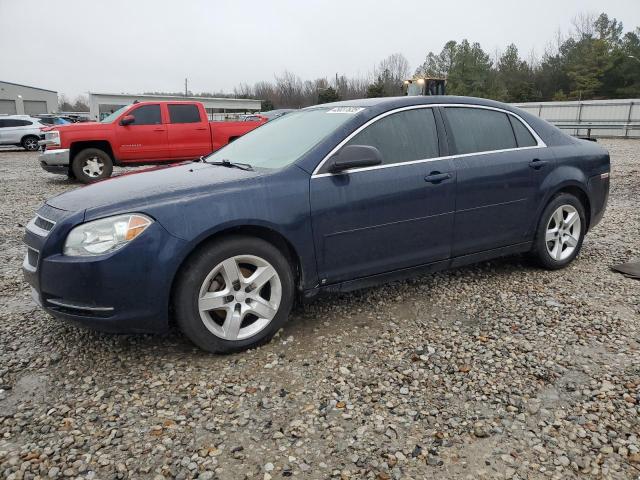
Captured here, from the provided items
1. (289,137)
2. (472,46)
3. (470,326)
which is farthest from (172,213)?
(472,46)

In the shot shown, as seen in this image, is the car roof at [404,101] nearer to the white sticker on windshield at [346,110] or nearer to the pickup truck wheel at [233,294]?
the white sticker on windshield at [346,110]

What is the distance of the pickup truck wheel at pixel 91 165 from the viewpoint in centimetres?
1079

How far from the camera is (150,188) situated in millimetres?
3131

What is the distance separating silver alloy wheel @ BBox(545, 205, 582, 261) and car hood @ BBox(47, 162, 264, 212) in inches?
113

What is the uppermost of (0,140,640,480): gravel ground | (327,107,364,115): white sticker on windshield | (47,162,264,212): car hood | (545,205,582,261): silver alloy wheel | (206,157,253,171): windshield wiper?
(327,107,364,115): white sticker on windshield

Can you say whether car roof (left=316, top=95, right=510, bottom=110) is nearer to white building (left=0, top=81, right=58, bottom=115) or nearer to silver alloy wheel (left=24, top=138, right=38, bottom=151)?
silver alloy wheel (left=24, top=138, right=38, bottom=151)

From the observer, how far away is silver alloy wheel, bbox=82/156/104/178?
10.9 metres

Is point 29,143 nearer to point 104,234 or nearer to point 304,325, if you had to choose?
point 104,234

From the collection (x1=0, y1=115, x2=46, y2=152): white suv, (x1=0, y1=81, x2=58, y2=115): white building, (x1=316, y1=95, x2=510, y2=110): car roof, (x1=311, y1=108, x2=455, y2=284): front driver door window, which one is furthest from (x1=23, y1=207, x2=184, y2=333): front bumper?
(x1=0, y1=81, x2=58, y2=115): white building

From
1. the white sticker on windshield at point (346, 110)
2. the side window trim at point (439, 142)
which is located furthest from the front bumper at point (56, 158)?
the side window trim at point (439, 142)

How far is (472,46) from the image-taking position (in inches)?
2345

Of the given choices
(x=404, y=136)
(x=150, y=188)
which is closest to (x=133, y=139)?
(x=150, y=188)

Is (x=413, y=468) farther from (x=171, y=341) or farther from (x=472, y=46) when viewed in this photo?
(x=472, y=46)

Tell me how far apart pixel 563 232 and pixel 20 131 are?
75.3 ft
